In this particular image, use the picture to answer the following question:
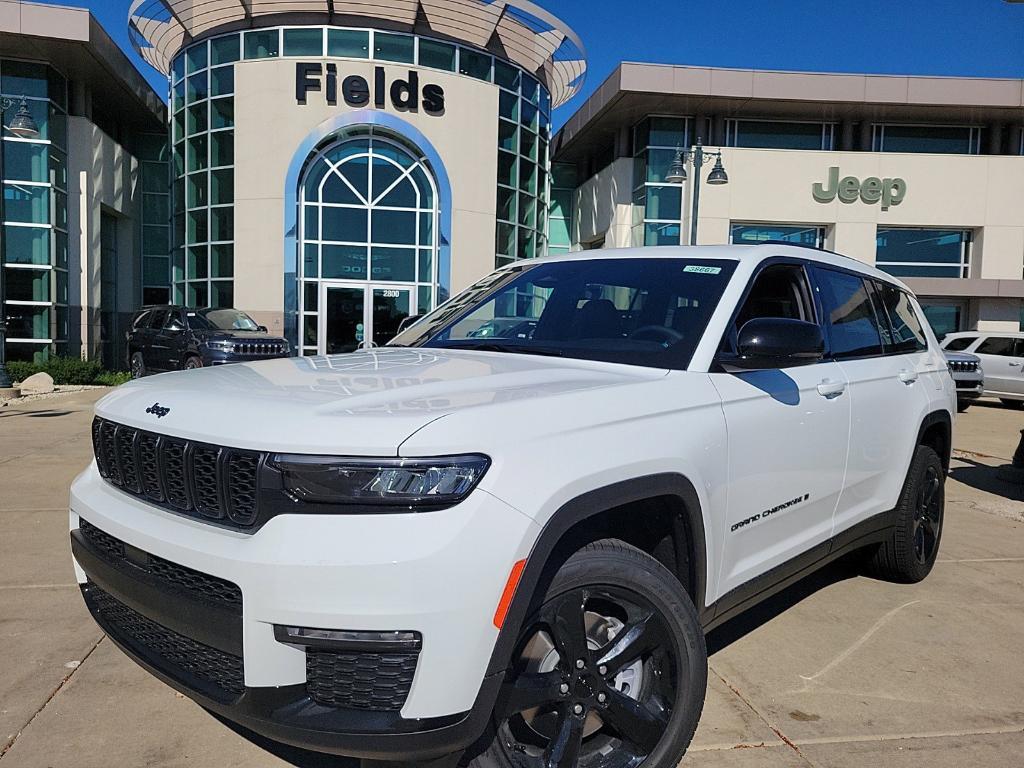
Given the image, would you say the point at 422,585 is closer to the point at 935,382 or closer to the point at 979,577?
the point at 935,382

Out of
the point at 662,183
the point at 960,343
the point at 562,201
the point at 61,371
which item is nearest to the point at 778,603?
the point at 960,343

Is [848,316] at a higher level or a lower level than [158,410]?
higher

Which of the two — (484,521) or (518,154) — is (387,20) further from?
(484,521)

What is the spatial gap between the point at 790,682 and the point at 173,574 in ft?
8.07

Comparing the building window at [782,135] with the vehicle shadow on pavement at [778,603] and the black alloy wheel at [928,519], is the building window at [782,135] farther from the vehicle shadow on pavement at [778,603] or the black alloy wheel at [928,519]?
the vehicle shadow on pavement at [778,603]

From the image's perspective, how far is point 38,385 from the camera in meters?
16.7

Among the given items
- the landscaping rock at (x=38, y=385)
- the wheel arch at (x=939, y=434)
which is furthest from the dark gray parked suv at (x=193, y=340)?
the wheel arch at (x=939, y=434)

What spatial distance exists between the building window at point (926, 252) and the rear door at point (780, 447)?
24.3m

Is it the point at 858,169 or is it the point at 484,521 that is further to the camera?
the point at 858,169

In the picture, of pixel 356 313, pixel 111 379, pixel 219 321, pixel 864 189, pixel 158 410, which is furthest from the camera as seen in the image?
pixel 864 189

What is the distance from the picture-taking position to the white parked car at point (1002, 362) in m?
16.3

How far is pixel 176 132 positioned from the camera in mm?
23750

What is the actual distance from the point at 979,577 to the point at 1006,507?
2.66 metres

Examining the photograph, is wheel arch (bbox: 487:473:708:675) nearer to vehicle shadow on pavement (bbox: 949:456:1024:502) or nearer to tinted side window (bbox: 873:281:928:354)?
tinted side window (bbox: 873:281:928:354)
